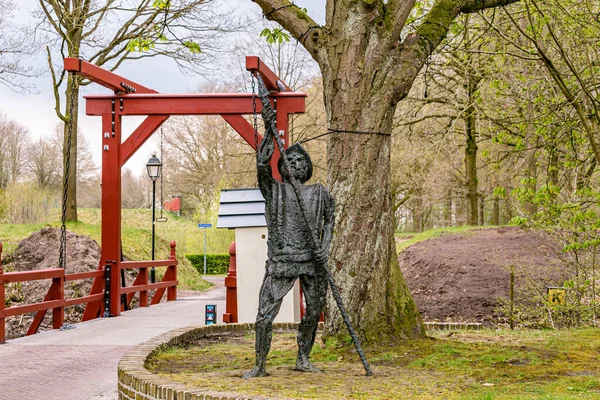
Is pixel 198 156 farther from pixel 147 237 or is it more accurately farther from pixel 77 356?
pixel 77 356

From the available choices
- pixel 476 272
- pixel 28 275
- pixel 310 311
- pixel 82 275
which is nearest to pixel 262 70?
pixel 28 275

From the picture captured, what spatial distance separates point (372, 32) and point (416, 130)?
20.2 metres

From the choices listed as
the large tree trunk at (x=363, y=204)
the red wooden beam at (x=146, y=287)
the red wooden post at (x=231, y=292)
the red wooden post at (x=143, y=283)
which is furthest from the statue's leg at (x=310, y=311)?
the red wooden post at (x=143, y=283)

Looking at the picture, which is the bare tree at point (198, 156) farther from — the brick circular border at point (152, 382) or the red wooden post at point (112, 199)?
the brick circular border at point (152, 382)

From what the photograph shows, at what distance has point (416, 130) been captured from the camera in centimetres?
2822

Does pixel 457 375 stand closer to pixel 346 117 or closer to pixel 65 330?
pixel 346 117

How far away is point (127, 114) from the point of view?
49.5 ft

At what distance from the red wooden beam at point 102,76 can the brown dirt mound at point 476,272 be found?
7423 mm

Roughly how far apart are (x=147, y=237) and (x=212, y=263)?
11.2 m

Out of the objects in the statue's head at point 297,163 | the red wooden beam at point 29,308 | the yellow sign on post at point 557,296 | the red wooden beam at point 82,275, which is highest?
the statue's head at point 297,163

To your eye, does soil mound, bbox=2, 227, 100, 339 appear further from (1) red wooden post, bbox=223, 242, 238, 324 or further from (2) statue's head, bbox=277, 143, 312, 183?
(2) statue's head, bbox=277, 143, 312, 183

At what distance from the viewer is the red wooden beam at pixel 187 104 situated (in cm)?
1417

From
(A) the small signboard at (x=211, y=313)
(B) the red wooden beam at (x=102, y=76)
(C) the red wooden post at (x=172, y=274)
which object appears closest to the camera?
(A) the small signboard at (x=211, y=313)

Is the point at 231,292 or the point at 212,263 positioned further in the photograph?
the point at 212,263
